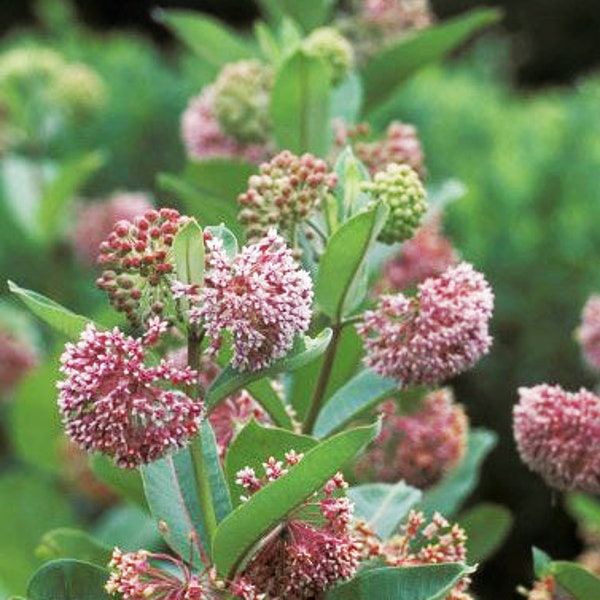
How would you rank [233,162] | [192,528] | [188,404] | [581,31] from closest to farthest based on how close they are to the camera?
1. [188,404]
2. [192,528]
3. [233,162]
4. [581,31]

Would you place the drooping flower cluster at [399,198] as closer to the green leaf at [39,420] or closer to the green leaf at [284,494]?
the green leaf at [284,494]

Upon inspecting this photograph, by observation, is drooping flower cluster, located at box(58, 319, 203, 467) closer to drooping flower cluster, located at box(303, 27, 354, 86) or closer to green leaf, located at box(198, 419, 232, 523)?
green leaf, located at box(198, 419, 232, 523)

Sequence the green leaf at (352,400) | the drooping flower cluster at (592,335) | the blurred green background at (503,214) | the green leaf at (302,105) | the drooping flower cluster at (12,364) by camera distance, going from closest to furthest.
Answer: the green leaf at (352,400) → the drooping flower cluster at (592,335) → the green leaf at (302,105) → the drooping flower cluster at (12,364) → the blurred green background at (503,214)

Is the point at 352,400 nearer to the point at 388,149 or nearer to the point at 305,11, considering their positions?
the point at 388,149

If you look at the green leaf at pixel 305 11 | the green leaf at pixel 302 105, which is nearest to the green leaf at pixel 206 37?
the green leaf at pixel 305 11

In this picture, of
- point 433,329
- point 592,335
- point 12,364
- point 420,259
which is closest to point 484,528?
point 420,259

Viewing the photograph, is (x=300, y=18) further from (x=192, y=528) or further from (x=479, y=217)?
(x=479, y=217)

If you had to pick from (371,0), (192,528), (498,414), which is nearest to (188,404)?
(192,528)
